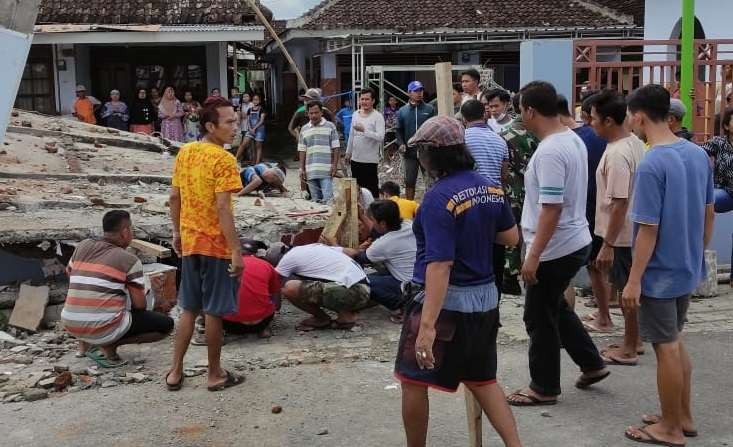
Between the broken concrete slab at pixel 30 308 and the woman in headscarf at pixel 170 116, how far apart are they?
11.6m

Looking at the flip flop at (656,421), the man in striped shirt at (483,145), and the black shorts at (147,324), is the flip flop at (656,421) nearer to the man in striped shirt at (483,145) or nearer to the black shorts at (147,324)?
the man in striped shirt at (483,145)

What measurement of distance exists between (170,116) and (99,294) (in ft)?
43.2

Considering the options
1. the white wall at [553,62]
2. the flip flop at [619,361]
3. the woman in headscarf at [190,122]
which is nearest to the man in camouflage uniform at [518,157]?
the white wall at [553,62]

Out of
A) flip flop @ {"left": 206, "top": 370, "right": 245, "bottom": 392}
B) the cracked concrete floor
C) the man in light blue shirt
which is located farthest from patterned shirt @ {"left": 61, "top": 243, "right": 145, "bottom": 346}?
the man in light blue shirt

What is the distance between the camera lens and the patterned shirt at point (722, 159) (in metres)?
7.08

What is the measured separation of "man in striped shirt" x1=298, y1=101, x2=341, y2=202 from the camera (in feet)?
31.7

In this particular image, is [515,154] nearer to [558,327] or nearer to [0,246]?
[558,327]

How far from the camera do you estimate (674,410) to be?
3.97 metres

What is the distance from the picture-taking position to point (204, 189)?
187 inches

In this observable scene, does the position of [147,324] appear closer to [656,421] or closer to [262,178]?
[656,421]

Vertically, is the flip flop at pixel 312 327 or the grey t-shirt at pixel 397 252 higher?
the grey t-shirt at pixel 397 252

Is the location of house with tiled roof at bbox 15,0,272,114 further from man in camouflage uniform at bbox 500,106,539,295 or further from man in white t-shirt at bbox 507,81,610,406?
man in white t-shirt at bbox 507,81,610,406

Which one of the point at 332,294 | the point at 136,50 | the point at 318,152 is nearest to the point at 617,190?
the point at 332,294

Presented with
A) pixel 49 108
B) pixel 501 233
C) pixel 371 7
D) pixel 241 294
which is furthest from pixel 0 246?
pixel 371 7
